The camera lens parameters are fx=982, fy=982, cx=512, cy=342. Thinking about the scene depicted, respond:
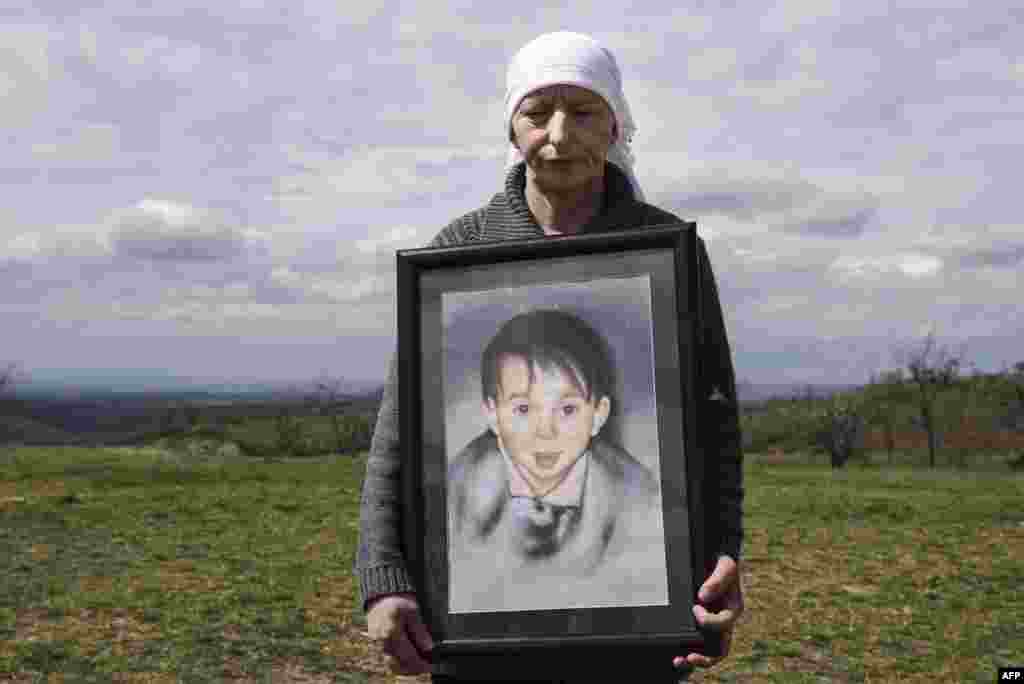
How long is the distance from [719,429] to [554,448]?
1.22ft

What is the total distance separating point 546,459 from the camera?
5.90 feet

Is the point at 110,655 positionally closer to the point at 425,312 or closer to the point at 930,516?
the point at 425,312

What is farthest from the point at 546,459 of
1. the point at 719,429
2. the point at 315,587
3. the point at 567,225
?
the point at 315,587

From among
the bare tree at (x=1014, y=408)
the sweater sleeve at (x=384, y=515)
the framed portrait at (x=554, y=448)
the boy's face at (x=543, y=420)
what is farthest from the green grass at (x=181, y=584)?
the bare tree at (x=1014, y=408)

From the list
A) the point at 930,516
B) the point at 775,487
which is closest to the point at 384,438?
the point at 930,516

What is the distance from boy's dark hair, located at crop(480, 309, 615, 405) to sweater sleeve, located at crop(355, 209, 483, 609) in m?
0.27

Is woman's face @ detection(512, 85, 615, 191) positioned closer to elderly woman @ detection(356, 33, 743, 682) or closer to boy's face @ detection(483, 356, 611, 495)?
elderly woman @ detection(356, 33, 743, 682)

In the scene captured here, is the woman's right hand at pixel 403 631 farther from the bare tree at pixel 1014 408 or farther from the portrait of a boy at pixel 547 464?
the bare tree at pixel 1014 408

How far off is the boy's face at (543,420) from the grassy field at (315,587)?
5.31 m

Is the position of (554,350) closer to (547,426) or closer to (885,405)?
(547,426)

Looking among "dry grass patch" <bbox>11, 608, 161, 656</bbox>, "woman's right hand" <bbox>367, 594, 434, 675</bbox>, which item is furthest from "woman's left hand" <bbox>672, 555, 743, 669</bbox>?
"dry grass patch" <bbox>11, 608, 161, 656</bbox>

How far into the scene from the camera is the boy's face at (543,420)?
1.80 m

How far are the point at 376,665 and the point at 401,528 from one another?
5339 mm

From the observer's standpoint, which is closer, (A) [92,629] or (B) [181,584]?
(A) [92,629]
